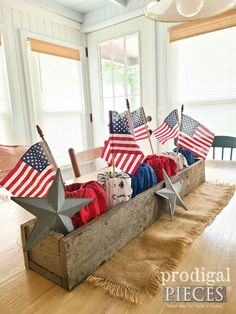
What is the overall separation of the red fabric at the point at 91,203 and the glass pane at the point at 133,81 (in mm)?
2311

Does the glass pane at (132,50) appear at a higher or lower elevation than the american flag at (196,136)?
higher

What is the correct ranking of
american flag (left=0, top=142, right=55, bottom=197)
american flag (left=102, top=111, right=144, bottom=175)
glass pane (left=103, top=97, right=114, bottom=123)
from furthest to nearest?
glass pane (left=103, top=97, right=114, bottom=123)
american flag (left=102, top=111, right=144, bottom=175)
american flag (left=0, top=142, right=55, bottom=197)

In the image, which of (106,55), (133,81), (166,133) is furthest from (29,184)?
(106,55)

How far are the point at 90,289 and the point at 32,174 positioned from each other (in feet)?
1.30

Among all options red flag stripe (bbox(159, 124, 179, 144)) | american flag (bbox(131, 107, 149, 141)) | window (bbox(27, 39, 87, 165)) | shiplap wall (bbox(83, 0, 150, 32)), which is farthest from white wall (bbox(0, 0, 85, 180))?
red flag stripe (bbox(159, 124, 179, 144))

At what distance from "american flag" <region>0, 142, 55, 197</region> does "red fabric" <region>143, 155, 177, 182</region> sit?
0.44 metres

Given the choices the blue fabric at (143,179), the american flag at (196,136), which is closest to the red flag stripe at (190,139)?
the american flag at (196,136)

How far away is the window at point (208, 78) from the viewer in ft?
7.40

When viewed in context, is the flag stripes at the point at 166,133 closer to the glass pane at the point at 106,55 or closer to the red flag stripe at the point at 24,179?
the red flag stripe at the point at 24,179

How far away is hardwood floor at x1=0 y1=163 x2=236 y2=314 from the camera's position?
502mm

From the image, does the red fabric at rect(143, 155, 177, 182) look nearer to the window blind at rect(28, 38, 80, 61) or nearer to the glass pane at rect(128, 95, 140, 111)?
the glass pane at rect(128, 95, 140, 111)

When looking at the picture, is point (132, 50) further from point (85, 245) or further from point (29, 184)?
point (85, 245)

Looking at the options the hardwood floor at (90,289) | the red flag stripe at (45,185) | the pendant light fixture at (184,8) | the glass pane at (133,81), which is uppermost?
the pendant light fixture at (184,8)

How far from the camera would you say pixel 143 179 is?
0.88 metres
